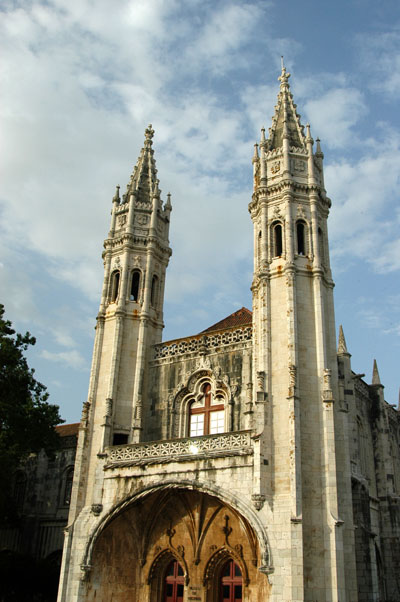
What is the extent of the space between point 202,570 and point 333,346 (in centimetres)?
947

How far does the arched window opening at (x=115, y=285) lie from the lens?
2779cm

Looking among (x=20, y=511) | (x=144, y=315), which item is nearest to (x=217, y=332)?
(x=144, y=315)

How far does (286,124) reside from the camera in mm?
26359

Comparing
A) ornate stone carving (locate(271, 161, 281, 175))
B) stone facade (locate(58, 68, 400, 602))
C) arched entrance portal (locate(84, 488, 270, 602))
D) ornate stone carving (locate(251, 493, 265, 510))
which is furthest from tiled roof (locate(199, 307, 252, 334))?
ornate stone carving (locate(251, 493, 265, 510))

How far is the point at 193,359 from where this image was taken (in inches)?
1001

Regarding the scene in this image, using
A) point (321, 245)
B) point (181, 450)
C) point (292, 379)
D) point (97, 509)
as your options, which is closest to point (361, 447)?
point (292, 379)

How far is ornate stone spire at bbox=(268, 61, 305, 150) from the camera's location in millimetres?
26117

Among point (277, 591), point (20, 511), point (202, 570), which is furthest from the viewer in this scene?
point (20, 511)

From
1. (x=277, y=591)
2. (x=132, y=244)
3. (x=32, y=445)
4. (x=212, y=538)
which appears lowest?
(x=277, y=591)

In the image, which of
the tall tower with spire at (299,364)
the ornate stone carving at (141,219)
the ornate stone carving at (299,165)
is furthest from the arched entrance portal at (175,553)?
the ornate stone carving at (299,165)

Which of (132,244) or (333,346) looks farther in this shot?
(132,244)

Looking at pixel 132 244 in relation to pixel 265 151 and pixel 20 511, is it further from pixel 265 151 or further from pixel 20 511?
pixel 20 511

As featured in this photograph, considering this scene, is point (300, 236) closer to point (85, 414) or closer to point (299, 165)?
point (299, 165)

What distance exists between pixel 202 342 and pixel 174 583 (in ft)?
30.9
